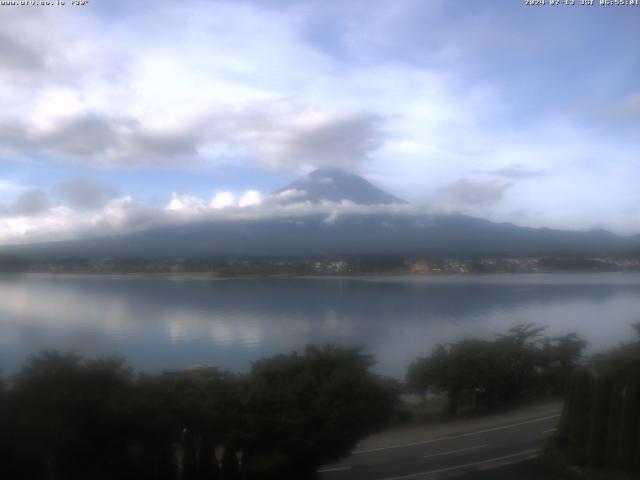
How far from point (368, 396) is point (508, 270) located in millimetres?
10263

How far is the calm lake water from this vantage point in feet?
26.2

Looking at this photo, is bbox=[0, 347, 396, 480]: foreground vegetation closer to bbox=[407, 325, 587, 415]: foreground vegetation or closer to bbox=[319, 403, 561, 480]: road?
bbox=[319, 403, 561, 480]: road

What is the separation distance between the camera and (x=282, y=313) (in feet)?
40.3

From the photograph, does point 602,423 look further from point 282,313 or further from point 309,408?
point 282,313

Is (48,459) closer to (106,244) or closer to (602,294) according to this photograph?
(106,244)

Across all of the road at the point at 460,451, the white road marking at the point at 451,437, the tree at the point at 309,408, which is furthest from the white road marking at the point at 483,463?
the white road marking at the point at 451,437

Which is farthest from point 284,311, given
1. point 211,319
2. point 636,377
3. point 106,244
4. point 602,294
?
point 602,294

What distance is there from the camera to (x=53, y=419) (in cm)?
546

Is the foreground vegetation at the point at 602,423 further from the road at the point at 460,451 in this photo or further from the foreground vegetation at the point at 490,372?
the foreground vegetation at the point at 490,372

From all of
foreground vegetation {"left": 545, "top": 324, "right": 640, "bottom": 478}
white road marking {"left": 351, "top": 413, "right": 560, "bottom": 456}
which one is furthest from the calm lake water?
foreground vegetation {"left": 545, "top": 324, "right": 640, "bottom": 478}

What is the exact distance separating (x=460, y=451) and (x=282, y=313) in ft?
17.5

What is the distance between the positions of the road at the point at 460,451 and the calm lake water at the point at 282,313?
4.53 ft

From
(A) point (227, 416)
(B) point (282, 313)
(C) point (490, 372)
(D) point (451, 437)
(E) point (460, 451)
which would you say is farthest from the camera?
(B) point (282, 313)

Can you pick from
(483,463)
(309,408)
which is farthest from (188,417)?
(483,463)
